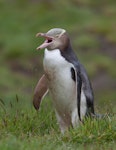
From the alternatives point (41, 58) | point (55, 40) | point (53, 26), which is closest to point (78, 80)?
point (55, 40)

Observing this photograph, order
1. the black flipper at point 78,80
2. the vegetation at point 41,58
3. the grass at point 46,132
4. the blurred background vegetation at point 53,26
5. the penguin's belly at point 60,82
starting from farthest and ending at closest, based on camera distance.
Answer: the blurred background vegetation at point 53,26 < the black flipper at point 78,80 < the penguin's belly at point 60,82 < the vegetation at point 41,58 < the grass at point 46,132

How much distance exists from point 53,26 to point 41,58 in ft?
→ 6.97

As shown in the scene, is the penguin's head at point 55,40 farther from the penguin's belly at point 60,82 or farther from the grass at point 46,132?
the grass at point 46,132

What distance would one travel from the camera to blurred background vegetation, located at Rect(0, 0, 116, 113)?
19102mm

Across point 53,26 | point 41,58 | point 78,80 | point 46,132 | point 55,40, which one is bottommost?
point 41,58

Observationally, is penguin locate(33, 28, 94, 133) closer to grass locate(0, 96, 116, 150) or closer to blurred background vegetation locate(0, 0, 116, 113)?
grass locate(0, 96, 116, 150)

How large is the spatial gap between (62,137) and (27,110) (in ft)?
4.69

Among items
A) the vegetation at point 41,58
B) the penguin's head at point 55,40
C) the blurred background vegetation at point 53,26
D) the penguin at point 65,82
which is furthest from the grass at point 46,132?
the blurred background vegetation at point 53,26

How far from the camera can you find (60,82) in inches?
332

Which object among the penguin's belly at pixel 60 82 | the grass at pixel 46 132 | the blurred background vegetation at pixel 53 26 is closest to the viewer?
the grass at pixel 46 132

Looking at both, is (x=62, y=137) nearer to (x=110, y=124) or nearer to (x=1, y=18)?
(x=110, y=124)

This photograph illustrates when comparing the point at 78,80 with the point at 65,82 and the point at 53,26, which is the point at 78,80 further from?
the point at 53,26

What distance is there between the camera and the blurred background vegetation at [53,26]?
62.7 feet

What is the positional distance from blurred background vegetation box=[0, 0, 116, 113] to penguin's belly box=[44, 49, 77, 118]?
7.87 meters
